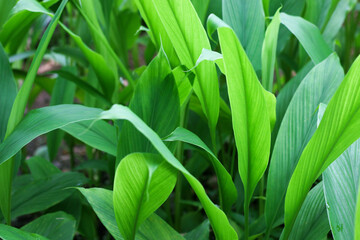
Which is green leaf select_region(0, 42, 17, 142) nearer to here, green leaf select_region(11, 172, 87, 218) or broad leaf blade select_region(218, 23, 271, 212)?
green leaf select_region(11, 172, 87, 218)

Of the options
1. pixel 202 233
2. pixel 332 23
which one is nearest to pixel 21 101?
pixel 202 233

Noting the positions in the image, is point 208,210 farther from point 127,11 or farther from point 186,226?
point 127,11

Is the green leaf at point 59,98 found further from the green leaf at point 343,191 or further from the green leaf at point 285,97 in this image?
the green leaf at point 343,191

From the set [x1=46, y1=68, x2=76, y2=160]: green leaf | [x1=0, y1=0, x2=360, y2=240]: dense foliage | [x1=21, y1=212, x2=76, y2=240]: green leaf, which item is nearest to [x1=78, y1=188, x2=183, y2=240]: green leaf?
[x1=0, y1=0, x2=360, y2=240]: dense foliage

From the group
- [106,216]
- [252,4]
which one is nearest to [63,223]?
[106,216]

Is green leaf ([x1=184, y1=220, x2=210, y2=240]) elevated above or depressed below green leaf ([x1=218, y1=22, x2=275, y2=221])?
below
